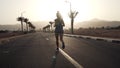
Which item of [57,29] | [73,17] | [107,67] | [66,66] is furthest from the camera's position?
[73,17]

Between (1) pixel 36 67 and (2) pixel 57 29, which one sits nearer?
(1) pixel 36 67

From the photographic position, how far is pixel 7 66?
27.4ft

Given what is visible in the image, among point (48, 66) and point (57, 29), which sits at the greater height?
point (57, 29)

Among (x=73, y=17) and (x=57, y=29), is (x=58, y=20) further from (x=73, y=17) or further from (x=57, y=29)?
(x=73, y=17)

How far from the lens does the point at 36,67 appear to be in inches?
313

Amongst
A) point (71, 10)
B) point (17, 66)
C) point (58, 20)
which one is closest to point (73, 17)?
point (71, 10)

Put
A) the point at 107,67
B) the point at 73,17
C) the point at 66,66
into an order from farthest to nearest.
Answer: the point at 73,17 < the point at 66,66 < the point at 107,67

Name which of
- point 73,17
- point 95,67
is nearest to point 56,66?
point 95,67

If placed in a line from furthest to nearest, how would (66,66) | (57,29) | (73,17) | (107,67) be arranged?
1. (73,17)
2. (57,29)
3. (66,66)
4. (107,67)

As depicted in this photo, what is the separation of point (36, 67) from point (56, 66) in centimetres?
62

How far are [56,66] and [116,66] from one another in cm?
181

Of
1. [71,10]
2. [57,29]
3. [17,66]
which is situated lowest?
[17,66]

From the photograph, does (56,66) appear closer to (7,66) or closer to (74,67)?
(74,67)

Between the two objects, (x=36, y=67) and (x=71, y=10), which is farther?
(x=71, y=10)
